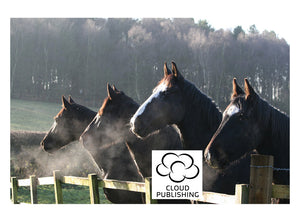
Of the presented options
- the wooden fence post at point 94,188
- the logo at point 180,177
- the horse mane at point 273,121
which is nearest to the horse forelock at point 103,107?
the wooden fence post at point 94,188

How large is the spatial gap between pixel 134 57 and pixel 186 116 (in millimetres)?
1884

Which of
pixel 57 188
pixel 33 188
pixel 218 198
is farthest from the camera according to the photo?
pixel 33 188

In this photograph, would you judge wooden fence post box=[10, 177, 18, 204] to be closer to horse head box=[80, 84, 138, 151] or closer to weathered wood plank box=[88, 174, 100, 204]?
horse head box=[80, 84, 138, 151]

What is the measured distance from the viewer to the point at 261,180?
359cm

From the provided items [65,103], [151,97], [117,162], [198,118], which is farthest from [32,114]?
[198,118]

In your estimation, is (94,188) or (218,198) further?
(94,188)

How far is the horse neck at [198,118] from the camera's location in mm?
4664

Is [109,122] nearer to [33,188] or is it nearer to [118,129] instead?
[118,129]

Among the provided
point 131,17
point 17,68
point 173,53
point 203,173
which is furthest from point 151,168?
point 17,68

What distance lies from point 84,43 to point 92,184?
92.7 inches

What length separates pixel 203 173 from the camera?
480 cm

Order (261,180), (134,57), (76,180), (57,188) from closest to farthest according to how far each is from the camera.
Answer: (261,180) → (76,180) → (57,188) → (134,57)

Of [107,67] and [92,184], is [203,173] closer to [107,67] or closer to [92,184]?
[92,184]

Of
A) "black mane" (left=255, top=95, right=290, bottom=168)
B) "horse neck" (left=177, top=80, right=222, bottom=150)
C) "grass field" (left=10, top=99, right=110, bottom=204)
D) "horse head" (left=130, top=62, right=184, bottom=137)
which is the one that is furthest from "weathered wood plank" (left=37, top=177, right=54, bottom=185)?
"black mane" (left=255, top=95, right=290, bottom=168)
